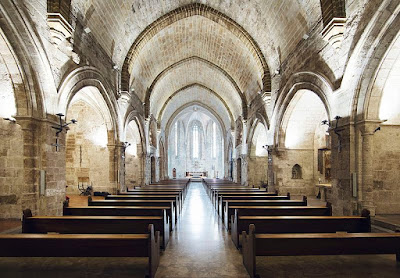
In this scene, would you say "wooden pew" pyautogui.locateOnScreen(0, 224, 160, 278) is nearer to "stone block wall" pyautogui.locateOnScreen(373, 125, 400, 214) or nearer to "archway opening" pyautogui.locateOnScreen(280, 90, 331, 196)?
"stone block wall" pyautogui.locateOnScreen(373, 125, 400, 214)

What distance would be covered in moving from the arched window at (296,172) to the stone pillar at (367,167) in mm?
5781

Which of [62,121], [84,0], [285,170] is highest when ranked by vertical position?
[84,0]

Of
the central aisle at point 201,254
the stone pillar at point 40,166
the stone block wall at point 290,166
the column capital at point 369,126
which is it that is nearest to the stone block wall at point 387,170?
the column capital at point 369,126

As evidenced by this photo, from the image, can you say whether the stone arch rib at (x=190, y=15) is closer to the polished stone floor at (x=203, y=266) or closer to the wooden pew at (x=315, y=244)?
the polished stone floor at (x=203, y=266)

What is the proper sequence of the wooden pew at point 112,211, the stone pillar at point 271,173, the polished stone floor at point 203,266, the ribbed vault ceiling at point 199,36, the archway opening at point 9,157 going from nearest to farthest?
the polished stone floor at point 203,266 < the wooden pew at point 112,211 < the archway opening at point 9,157 < the ribbed vault ceiling at point 199,36 < the stone pillar at point 271,173

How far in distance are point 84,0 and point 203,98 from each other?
1747 cm

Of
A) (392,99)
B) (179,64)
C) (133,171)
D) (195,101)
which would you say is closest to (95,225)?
(392,99)

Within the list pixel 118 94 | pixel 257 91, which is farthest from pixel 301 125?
pixel 118 94

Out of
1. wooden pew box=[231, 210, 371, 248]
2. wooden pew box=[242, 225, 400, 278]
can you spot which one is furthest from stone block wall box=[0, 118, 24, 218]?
wooden pew box=[242, 225, 400, 278]

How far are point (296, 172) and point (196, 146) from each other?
87.6 ft

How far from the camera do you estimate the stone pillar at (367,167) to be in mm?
6637

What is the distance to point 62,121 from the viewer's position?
7.57 metres

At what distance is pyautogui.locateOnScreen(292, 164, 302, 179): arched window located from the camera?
41.2 feet

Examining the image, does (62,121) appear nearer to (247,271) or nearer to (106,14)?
(106,14)
